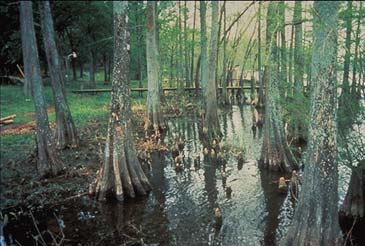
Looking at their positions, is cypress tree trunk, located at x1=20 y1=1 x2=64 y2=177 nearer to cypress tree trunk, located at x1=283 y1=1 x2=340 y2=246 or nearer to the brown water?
the brown water

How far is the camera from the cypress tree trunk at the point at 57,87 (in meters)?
11.7

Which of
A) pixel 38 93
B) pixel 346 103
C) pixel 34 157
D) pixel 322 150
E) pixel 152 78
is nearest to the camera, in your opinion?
pixel 322 150

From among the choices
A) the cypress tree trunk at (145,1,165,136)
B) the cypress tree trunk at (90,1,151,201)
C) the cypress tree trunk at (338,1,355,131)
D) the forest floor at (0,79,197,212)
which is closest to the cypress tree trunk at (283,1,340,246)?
the cypress tree trunk at (338,1,355,131)

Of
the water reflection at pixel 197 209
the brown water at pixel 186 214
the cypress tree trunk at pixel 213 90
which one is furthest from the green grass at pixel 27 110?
the cypress tree trunk at pixel 213 90

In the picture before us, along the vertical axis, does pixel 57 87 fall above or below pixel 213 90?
above

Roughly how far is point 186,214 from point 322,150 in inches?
154

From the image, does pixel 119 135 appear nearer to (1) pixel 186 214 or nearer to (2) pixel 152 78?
(1) pixel 186 214

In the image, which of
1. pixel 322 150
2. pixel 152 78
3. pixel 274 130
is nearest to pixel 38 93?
pixel 274 130

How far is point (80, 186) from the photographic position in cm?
955

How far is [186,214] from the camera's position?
8148 mm

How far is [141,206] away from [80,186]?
198 centimetres

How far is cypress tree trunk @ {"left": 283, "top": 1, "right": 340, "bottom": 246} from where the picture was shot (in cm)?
490

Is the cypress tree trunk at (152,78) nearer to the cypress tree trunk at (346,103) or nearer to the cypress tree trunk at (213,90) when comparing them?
the cypress tree trunk at (213,90)

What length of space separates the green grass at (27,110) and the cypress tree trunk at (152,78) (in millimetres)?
2962
